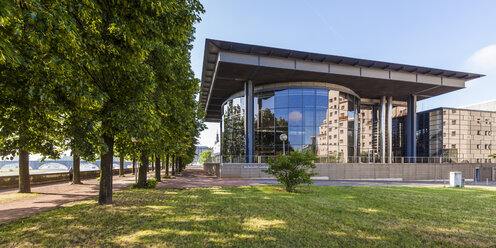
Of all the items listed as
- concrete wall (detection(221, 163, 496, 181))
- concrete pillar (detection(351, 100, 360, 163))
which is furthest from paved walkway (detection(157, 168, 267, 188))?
concrete pillar (detection(351, 100, 360, 163))

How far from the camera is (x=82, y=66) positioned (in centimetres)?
614

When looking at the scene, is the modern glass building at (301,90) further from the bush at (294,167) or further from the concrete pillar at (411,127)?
the bush at (294,167)

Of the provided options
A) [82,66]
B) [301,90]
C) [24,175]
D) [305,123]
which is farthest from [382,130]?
[24,175]

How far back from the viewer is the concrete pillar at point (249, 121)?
30.7 meters

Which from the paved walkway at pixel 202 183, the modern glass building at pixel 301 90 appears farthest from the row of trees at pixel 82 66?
the modern glass building at pixel 301 90

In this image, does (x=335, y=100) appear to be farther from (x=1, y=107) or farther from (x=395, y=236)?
(x=1, y=107)

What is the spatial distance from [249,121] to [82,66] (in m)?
25.3

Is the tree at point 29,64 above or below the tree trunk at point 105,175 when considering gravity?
above

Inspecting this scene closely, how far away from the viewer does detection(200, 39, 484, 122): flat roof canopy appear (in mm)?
25844

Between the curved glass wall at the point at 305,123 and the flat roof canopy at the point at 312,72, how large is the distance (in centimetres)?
226

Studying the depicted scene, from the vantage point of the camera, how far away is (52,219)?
7273mm

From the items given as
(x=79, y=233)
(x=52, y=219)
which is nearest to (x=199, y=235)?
(x=79, y=233)

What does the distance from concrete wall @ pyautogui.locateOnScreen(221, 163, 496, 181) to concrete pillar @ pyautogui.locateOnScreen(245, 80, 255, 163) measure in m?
3.16

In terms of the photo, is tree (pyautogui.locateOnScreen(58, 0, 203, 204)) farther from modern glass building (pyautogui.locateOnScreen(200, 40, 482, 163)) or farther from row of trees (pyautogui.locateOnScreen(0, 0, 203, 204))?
modern glass building (pyautogui.locateOnScreen(200, 40, 482, 163))
